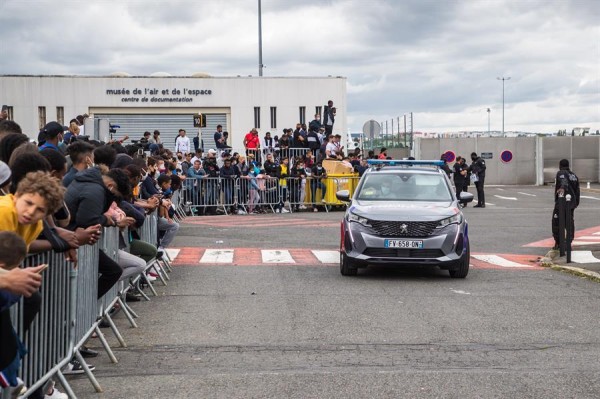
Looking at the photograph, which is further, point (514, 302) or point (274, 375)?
point (514, 302)

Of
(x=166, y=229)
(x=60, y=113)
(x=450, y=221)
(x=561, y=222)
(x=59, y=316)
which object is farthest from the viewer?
(x=60, y=113)

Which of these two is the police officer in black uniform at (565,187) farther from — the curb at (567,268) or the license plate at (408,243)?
the license plate at (408,243)

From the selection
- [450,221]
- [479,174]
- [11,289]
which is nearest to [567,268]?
[450,221]

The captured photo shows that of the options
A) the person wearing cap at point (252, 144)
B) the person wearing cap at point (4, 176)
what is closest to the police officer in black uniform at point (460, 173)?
the person wearing cap at point (252, 144)

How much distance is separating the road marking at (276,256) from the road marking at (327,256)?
1.75ft

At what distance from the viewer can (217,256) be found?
18.1 m

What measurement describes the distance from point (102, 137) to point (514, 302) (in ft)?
36.2

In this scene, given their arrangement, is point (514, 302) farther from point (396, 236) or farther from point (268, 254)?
point (268, 254)

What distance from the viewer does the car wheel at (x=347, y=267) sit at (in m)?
14.7

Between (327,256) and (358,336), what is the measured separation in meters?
8.53

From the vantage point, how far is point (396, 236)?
47.1ft

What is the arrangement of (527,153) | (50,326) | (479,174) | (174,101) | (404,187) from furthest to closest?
(527,153) < (174,101) < (479,174) < (404,187) < (50,326)

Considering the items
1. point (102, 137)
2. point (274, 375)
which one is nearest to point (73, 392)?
point (274, 375)

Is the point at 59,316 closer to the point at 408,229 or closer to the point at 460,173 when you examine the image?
the point at 408,229
